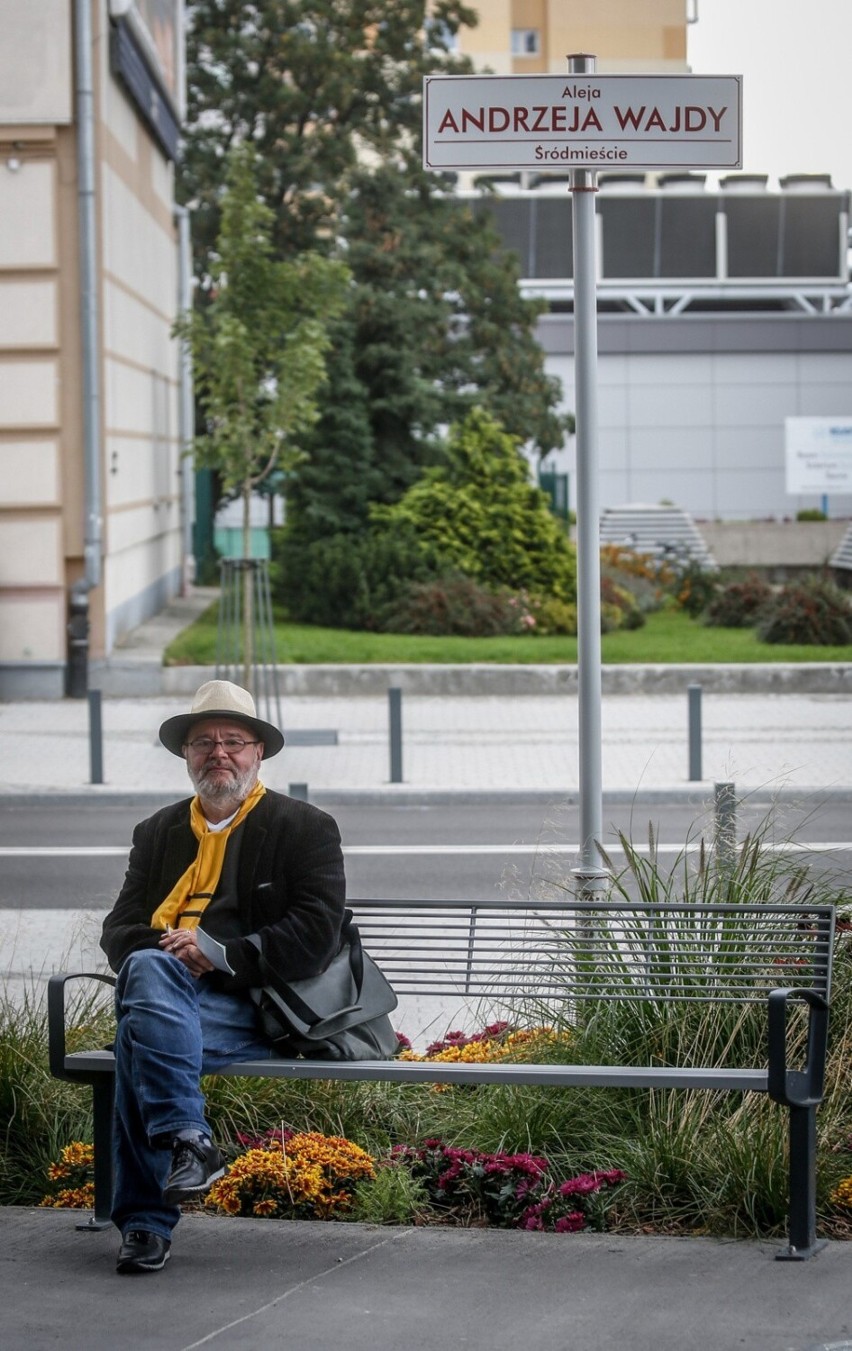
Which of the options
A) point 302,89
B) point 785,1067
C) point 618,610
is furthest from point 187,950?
point 302,89

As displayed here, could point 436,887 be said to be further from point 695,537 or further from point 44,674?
point 695,537

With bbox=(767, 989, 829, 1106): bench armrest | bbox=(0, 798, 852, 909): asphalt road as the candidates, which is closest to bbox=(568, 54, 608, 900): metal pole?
bbox=(767, 989, 829, 1106): bench armrest

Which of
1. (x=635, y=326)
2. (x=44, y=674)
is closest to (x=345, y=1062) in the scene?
(x=44, y=674)

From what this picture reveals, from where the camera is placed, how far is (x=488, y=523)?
24.0m

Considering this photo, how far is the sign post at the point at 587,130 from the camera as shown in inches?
235

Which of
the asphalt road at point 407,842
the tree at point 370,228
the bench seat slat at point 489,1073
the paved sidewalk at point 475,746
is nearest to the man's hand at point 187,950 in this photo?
the bench seat slat at point 489,1073

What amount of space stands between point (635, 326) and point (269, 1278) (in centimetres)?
3927

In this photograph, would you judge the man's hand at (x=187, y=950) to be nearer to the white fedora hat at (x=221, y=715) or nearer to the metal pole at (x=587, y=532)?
the white fedora hat at (x=221, y=715)

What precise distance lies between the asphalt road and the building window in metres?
44.6

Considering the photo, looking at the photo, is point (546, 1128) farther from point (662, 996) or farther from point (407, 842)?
point (407, 842)

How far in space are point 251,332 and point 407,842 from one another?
6.67m

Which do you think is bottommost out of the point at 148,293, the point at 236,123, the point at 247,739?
the point at 247,739

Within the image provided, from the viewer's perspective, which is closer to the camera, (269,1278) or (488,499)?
(269,1278)

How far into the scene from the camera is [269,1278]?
4.52m
